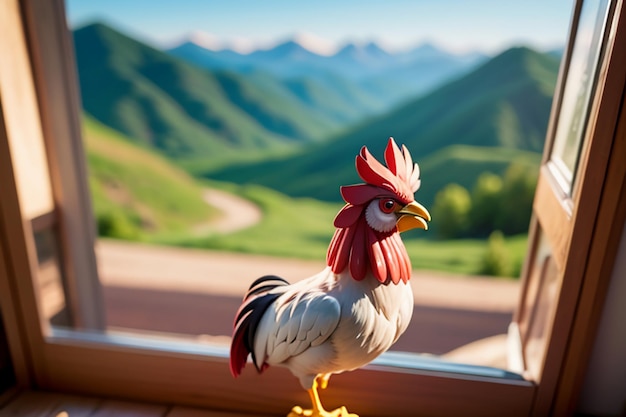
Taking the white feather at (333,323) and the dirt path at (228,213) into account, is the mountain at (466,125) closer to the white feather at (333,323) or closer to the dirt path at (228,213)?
the dirt path at (228,213)

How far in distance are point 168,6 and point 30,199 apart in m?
1.62

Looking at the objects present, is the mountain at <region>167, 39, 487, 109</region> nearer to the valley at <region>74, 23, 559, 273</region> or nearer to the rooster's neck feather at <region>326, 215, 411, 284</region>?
the valley at <region>74, 23, 559, 273</region>

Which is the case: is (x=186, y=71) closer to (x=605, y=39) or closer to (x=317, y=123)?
(x=317, y=123)

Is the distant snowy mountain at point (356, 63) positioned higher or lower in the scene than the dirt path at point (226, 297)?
higher

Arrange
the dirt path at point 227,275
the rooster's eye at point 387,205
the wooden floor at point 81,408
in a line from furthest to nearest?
the dirt path at point 227,275, the wooden floor at point 81,408, the rooster's eye at point 387,205

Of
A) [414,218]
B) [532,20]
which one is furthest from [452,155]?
[414,218]

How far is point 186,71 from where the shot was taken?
2430 mm

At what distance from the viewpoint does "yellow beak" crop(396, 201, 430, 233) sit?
56 cm

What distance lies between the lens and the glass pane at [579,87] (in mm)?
741

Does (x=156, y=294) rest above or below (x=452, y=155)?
below

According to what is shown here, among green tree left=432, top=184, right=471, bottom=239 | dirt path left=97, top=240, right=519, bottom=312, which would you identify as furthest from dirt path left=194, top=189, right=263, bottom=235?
green tree left=432, top=184, right=471, bottom=239

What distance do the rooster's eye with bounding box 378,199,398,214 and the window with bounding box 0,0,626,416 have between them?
32 cm

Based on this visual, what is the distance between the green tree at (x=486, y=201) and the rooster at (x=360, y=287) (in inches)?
73.6

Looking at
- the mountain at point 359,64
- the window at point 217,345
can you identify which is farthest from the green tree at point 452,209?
the window at point 217,345
